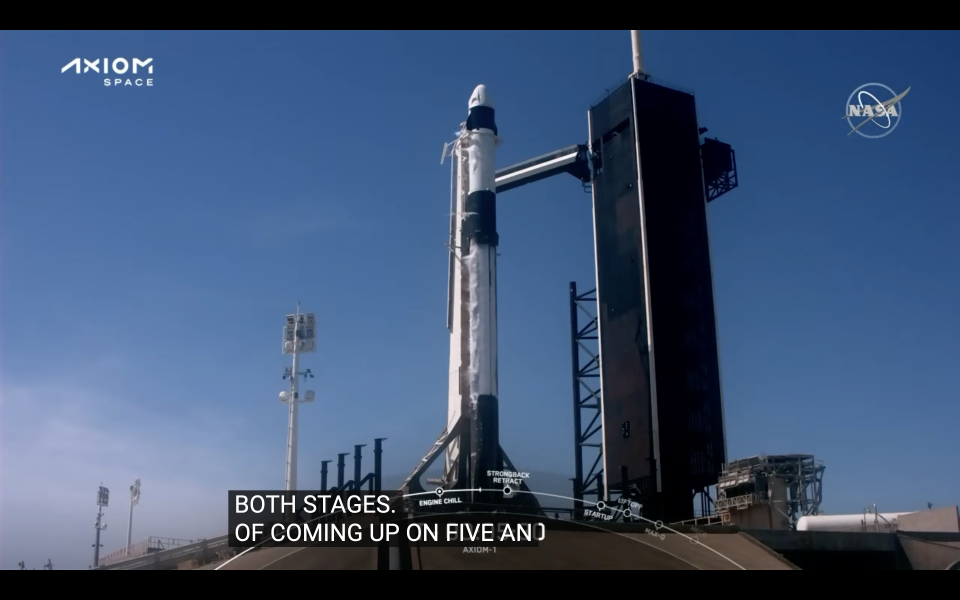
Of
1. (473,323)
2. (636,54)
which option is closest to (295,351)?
(473,323)

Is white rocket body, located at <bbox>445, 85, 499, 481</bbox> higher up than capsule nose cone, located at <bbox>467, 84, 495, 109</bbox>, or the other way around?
capsule nose cone, located at <bbox>467, 84, 495, 109</bbox>

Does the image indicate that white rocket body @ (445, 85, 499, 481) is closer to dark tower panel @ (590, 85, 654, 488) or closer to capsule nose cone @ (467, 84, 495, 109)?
capsule nose cone @ (467, 84, 495, 109)

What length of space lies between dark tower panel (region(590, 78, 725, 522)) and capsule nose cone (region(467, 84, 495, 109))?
6.49m

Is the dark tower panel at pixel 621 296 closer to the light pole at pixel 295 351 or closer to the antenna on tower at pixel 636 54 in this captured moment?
the antenna on tower at pixel 636 54

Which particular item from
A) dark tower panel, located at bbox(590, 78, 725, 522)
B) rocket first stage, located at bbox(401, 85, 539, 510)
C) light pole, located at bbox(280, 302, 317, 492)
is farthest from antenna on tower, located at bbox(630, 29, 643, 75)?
light pole, located at bbox(280, 302, 317, 492)

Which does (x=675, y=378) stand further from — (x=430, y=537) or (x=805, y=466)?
(x=430, y=537)

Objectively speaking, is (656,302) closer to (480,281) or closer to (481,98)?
(480,281)

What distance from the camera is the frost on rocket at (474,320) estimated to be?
135 feet

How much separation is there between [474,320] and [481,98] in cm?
1260

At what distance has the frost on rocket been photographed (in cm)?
4109

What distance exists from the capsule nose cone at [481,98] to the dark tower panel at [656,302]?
6.49m

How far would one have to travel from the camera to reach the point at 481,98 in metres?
47.3

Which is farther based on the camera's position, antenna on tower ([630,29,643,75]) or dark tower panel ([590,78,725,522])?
antenna on tower ([630,29,643,75])
